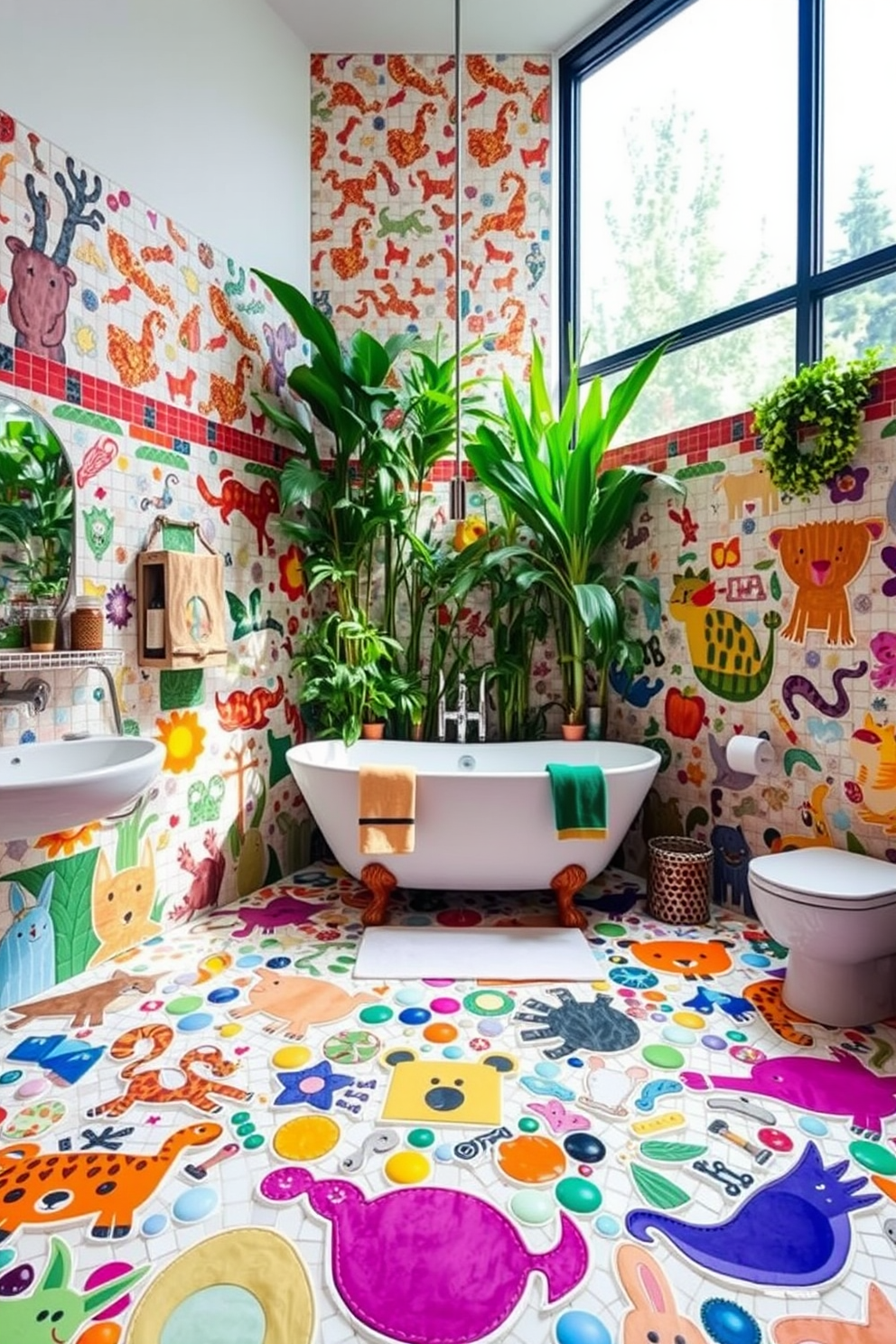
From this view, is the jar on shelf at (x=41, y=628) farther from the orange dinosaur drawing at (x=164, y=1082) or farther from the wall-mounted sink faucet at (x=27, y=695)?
the orange dinosaur drawing at (x=164, y=1082)

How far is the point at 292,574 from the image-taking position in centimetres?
330

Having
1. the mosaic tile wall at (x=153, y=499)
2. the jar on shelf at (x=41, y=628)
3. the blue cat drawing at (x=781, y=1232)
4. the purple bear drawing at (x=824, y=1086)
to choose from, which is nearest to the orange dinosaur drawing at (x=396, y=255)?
the mosaic tile wall at (x=153, y=499)

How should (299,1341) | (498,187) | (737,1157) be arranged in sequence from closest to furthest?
(299,1341), (737,1157), (498,187)

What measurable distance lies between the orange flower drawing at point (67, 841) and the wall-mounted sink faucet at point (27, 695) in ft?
1.19

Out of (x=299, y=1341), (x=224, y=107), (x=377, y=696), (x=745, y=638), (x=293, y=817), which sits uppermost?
(x=224, y=107)

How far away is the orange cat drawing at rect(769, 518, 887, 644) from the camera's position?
2.39 meters

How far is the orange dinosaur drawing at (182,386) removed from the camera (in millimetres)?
2643

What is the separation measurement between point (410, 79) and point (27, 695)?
3207mm

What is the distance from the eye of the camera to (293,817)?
3361mm

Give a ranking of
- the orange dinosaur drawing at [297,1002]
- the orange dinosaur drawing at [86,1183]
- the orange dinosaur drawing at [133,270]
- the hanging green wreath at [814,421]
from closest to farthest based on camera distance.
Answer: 1. the orange dinosaur drawing at [86,1183]
2. the orange dinosaur drawing at [297,1002]
3. the hanging green wreath at [814,421]
4. the orange dinosaur drawing at [133,270]

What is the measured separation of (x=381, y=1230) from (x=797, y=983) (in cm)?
132

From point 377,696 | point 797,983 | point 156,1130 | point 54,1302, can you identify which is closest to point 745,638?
point 797,983

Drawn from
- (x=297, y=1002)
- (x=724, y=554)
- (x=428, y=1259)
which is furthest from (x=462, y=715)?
(x=428, y=1259)

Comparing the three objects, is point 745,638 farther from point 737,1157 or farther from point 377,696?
point 737,1157
